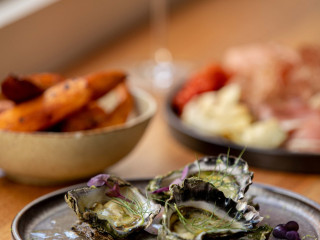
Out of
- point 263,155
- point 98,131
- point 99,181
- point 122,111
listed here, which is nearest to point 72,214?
point 99,181

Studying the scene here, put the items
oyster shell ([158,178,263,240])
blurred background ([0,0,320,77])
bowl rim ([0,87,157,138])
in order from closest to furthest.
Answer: oyster shell ([158,178,263,240]) < bowl rim ([0,87,157,138]) < blurred background ([0,0,320,77])

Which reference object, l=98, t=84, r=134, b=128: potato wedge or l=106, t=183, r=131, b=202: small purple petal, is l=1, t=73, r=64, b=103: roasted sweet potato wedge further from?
l=106, t=183, r=131, b=202: small purple petal

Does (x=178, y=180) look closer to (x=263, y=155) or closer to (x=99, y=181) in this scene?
(x=99, y=181)

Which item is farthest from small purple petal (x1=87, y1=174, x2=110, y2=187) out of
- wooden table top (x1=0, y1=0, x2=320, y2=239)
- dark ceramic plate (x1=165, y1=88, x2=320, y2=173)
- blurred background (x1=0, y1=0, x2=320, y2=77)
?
blurred background (x1=0, y1=0, x2=320, y2=77)

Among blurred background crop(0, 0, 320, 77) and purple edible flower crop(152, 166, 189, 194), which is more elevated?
blurred background crop(0, 0, 320, 77)

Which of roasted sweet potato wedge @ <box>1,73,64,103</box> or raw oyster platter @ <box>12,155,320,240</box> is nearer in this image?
raw oyster platter @ <box>12,155,320,240</box>

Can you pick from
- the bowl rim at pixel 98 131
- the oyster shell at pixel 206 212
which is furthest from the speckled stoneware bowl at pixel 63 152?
the oyster shell at pixel 206 212

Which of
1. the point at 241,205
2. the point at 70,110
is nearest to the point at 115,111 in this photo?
the point at 70,110
